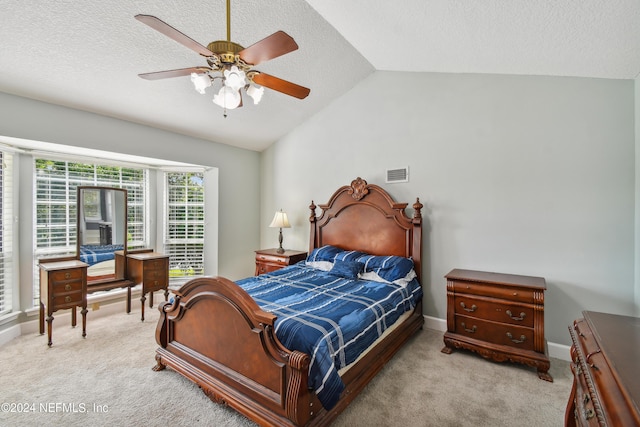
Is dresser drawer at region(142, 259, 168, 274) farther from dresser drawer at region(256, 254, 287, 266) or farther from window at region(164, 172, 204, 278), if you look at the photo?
dresser drawer at region(256, 254, 287, 266)

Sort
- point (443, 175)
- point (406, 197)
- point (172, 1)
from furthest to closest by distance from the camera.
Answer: point (406, 197)
point (443, 175)
point (172, 1)

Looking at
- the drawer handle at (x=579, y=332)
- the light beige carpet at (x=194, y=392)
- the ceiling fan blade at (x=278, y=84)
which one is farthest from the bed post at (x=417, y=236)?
the ceiling fan blade at (x=278, y=84)

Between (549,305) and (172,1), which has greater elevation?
(172,1)

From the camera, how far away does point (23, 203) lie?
3.14m

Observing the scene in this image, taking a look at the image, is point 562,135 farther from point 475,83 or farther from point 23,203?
point 23,203

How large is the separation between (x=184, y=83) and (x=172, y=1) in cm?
97

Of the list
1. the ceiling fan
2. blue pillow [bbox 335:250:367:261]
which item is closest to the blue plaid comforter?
blue pillow [bbox 335:250:367:261]

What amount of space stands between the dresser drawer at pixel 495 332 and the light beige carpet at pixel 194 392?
0.68ft

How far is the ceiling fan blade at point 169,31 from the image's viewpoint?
1.40 m

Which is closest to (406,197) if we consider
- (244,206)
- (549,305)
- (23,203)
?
(549,305)

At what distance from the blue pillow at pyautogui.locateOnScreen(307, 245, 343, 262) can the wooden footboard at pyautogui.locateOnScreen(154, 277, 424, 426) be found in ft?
4.46

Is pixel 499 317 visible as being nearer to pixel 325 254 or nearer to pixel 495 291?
pixel 495 291

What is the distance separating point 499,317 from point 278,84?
2687mm

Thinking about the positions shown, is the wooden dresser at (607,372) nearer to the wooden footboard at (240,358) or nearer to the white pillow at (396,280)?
the wooden footboard at (240,358)
